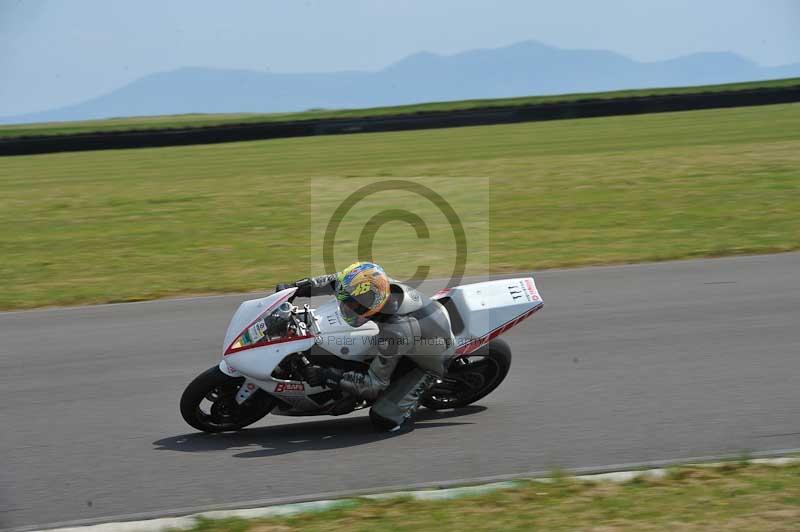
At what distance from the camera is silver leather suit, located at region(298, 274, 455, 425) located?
21.9ft

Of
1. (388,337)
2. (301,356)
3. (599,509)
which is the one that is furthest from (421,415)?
(599,509)

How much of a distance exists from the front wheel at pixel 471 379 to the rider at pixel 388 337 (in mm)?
351

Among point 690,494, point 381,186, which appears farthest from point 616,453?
point 381,186

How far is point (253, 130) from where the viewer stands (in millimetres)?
32969

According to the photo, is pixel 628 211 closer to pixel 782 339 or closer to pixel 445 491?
pixel 782 339

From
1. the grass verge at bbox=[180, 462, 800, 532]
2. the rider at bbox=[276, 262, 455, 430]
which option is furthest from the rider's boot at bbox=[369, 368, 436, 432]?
the grass verge at bbox=[180, 462, 800, 532]

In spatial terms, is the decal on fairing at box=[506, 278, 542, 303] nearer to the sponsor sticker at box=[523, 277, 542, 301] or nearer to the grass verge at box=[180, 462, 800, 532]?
the sponsor sticker at box=[523, 277, 542, 301]

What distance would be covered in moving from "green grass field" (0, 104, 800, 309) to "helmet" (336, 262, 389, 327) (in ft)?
19.0

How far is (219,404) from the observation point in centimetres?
677

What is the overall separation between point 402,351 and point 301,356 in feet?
2.53

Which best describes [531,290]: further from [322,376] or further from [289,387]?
[289,387]

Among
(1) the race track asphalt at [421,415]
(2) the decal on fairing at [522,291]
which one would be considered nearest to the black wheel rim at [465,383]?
(1) the race track asphalt at [421,415]

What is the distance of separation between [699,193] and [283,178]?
32.9ft

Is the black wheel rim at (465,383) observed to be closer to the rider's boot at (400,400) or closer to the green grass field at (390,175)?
the rider's boot at (400,400)
